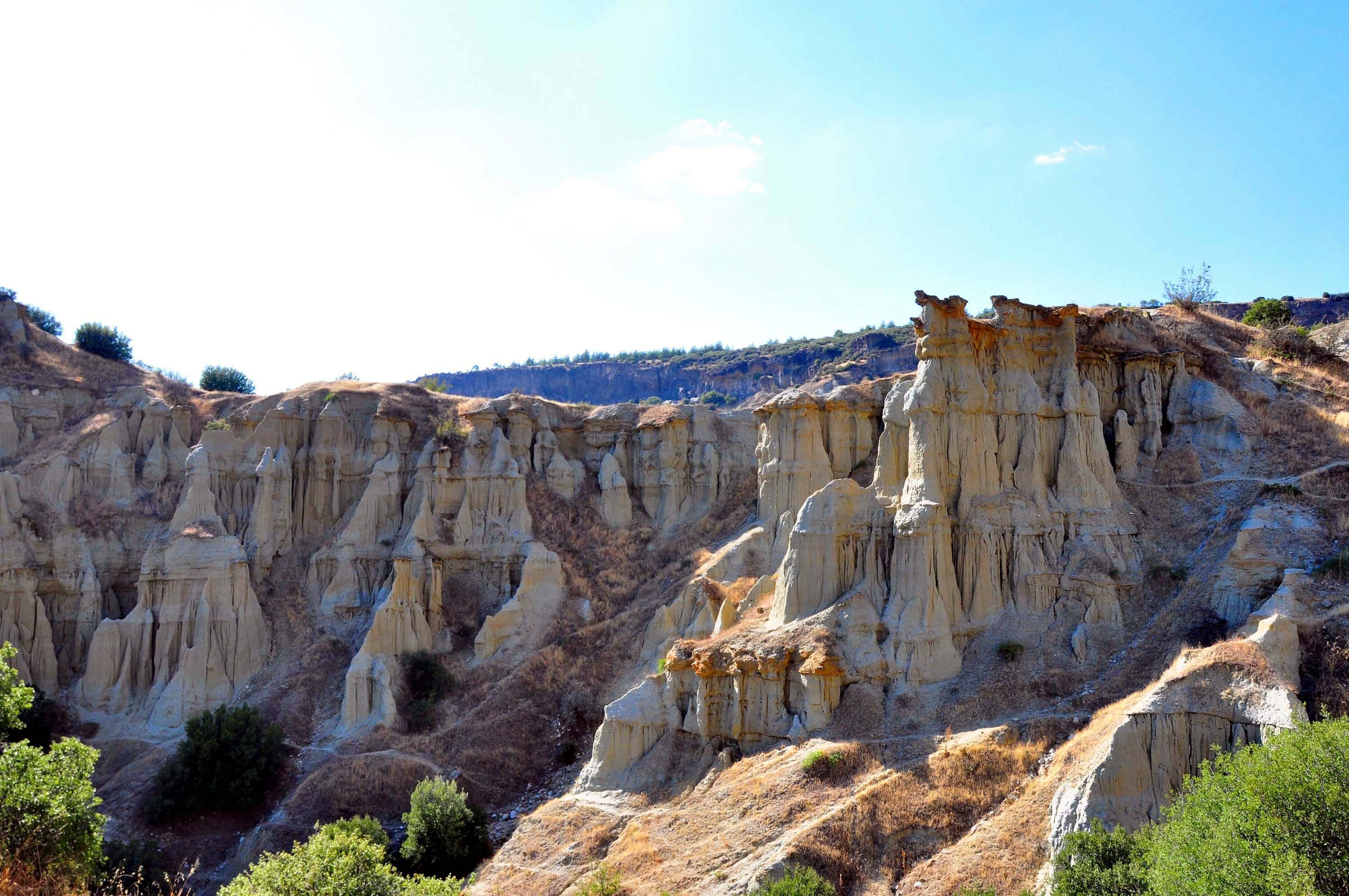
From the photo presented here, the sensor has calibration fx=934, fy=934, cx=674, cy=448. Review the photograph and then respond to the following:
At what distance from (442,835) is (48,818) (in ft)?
45.3

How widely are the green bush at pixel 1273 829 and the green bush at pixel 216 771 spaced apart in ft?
87.7

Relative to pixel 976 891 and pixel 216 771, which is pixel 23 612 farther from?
pixel 976 891

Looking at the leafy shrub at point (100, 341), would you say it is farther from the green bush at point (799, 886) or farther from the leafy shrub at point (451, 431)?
the green bush at point (799, 886)

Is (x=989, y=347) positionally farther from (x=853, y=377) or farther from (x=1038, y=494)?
(x=853, y=377)

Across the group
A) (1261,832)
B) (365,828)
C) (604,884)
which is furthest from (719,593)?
(1261,832)

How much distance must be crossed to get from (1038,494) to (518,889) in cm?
1763

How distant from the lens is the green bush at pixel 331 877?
16359 millimetres

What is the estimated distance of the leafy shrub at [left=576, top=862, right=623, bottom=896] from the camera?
21.8m

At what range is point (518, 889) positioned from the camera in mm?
24000

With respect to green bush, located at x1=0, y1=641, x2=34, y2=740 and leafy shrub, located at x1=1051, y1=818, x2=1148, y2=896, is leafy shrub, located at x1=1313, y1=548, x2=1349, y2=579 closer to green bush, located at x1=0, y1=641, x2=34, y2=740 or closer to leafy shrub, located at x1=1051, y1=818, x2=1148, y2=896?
leafy shrub, located at x1=1051, y1=818, x2=1148, y2=896

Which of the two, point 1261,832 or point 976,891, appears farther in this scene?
point 976,891

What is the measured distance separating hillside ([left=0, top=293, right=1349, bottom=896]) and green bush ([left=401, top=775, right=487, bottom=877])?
739 millimetres

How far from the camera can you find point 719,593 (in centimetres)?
3434

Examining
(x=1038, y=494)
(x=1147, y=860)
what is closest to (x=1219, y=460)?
(x=1038, y=494)
